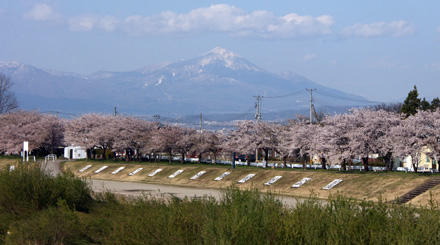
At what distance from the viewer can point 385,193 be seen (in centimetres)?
4156

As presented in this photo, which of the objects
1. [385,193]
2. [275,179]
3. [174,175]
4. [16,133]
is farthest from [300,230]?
[16,133]

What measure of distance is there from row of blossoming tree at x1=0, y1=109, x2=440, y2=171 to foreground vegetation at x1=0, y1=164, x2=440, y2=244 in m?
39.0

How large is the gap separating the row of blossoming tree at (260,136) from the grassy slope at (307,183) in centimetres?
482

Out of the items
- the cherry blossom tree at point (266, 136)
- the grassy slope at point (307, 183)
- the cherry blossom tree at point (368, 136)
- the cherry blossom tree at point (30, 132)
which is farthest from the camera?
the cherry blossom tree at point (30, 132)

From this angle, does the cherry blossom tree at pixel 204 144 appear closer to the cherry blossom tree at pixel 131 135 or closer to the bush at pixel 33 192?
the cherry blossom tree at pixel 131 135

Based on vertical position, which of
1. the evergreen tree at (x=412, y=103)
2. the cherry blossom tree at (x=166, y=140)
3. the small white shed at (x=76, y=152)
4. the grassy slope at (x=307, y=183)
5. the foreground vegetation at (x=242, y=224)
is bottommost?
the grassy slope at (x=307, y=183)

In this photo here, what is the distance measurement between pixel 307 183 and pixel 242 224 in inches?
1488

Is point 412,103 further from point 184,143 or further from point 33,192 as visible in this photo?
point 33,192

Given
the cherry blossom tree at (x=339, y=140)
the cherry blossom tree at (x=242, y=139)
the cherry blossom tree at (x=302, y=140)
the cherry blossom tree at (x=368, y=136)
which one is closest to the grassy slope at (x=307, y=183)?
the cherry blossom tree at (x=339, y=140)

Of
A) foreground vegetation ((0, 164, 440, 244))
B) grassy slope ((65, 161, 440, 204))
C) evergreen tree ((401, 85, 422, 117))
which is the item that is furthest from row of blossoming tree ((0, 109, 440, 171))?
foreground vegetation ((0, 164, 440, 244))

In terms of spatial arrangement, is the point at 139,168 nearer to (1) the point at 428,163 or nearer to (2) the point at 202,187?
(2) the point at 202,187

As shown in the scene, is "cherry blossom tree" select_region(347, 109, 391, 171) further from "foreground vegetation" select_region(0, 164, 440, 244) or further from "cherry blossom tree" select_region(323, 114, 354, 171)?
"foreground vegetation" select_region(0, 164, 440, 244)

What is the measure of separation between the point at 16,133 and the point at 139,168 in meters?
38.8

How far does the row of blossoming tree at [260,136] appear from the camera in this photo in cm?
5278
